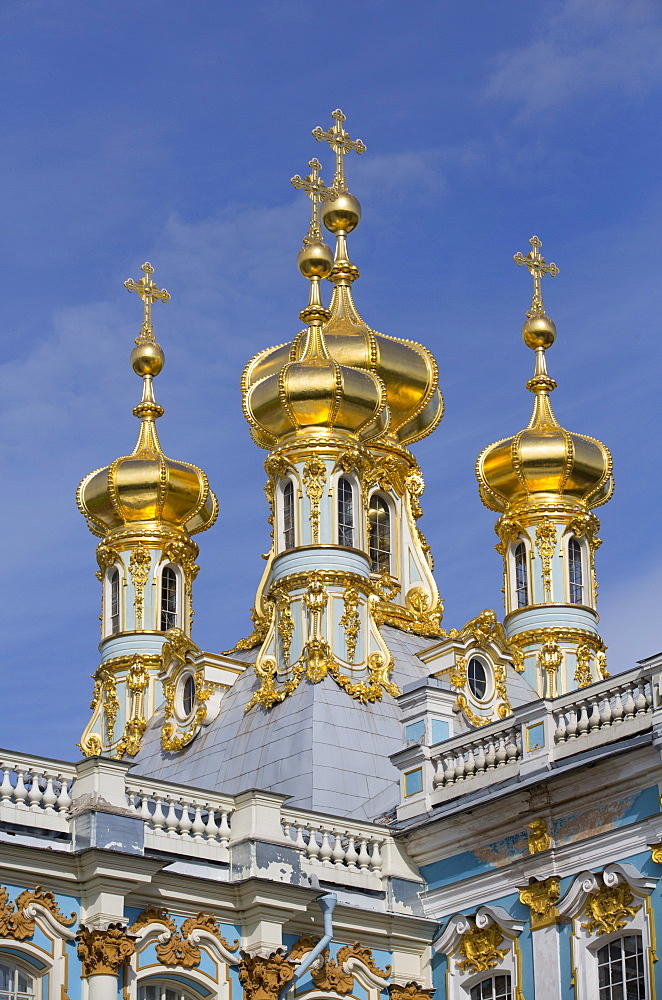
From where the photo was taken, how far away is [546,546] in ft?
117

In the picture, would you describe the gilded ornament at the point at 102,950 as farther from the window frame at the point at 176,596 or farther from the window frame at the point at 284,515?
the window frame at the point at 176,596

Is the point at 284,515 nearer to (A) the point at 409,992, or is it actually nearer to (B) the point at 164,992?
(A) the point at 409,992

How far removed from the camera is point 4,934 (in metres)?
21.2

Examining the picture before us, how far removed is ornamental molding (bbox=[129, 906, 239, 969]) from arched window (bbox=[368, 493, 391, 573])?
41.7 ft

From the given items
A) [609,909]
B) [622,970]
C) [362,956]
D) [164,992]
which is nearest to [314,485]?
[362,956]

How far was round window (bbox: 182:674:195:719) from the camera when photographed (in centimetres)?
3152

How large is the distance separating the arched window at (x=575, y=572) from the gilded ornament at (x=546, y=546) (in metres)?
0.36

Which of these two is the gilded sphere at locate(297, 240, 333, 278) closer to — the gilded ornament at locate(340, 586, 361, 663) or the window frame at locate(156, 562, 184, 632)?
the gilded ornament at locate(340, 586, 361, 663)

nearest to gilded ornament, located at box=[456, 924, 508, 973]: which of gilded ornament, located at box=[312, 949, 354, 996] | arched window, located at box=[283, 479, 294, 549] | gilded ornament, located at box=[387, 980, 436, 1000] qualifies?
gilded ornament, located at box=[387, 980, 436, 1000]

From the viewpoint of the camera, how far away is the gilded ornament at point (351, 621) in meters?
29.9

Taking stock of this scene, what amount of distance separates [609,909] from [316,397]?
454 inches

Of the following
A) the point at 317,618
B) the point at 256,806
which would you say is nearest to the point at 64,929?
the point at 256,806

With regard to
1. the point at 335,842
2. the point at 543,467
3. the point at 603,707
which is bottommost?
the point at 335,842

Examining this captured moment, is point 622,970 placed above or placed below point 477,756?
below
